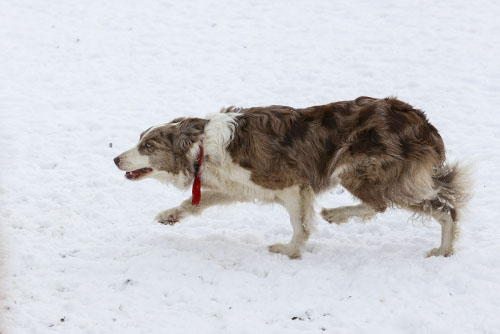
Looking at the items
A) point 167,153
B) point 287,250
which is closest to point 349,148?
point 287,250

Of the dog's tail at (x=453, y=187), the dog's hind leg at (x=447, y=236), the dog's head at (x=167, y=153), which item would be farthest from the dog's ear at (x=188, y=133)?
the dog's hind leg at (x=447, y=236)

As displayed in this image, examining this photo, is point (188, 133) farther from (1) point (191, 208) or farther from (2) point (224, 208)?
(2) point (224, 208)

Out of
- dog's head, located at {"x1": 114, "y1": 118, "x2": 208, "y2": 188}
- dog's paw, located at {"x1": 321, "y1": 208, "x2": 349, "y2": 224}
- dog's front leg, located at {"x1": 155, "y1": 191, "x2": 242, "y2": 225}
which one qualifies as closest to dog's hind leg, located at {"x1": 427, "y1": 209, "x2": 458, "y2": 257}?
dog's paw, located at {"x1": 321, "y1": 208, "x2": 349, "y2": 224}

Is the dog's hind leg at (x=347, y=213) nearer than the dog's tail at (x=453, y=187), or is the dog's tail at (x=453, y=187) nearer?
the dog's tail at (x=453, y=187)

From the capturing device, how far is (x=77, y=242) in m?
6.58

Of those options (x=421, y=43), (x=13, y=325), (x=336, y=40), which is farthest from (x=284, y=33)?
(x=13, y=325)

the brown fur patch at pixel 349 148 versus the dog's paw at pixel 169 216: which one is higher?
the brown fur patch at pixel 349 148

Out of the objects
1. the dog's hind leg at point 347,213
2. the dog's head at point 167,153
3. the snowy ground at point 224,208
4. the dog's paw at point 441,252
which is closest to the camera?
the snowy ground at point 224,208

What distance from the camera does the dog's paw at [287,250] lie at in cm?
643

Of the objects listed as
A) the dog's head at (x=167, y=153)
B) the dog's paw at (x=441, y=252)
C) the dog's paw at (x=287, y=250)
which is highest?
the dog's head at (x=167, y=153)

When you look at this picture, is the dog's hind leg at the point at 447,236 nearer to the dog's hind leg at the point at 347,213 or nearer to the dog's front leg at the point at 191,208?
the dog's hind leg at the point at 347,213

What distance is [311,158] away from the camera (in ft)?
20.5

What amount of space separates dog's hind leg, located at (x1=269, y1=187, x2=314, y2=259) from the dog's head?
104cm

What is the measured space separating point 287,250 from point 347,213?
0.81 m
